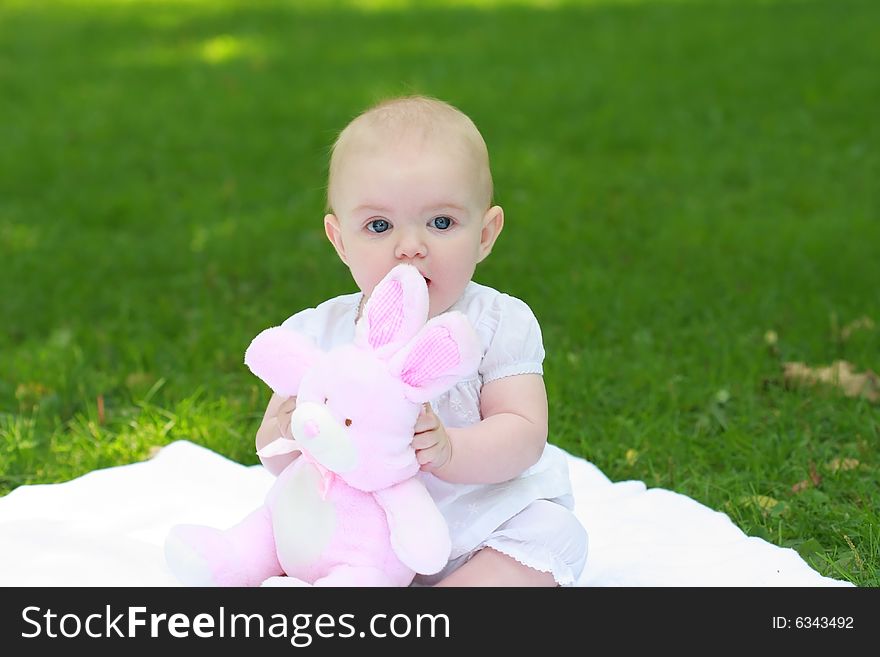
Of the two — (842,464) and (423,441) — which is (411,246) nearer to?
(423,441)

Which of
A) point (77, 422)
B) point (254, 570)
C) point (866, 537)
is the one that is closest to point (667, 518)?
point (866, 537)

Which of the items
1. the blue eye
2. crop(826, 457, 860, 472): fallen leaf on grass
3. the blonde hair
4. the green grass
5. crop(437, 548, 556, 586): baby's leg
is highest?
the blonde hair

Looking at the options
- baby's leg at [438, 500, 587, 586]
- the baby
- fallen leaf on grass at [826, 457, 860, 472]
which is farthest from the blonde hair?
fallen leaf on grass at [826, 457, 860, 472]

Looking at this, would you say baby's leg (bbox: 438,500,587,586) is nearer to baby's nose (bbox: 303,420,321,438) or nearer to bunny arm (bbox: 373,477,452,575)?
bunny arm (bbox: 373,477,452,575)

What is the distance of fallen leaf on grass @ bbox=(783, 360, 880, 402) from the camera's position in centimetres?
348

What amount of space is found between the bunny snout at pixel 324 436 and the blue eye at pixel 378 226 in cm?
36

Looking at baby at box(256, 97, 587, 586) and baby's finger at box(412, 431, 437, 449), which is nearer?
baby's finger at box(412, 431, 437, 449)

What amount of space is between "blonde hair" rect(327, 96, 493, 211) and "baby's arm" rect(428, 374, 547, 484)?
0.35m

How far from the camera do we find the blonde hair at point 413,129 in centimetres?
230

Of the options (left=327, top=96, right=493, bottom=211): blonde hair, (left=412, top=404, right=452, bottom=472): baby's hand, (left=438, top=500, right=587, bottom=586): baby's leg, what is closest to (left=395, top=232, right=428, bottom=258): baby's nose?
(left=327, top=96, right=493, bottom=211): blonde hair

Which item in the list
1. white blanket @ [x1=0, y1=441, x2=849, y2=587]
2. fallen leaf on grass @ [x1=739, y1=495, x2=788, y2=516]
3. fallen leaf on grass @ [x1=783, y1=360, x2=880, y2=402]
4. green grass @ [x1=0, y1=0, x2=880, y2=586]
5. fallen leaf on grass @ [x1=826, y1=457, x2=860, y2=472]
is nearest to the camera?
white blanket @ [x1=0, y1=441, x2=849, y2=587]

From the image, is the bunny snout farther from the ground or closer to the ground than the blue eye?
closer to the ground

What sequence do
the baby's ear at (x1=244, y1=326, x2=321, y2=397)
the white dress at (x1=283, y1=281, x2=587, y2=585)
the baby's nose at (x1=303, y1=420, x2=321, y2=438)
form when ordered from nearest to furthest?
the baby's nose at (x1=303, y1=420, x2=321, y2=438)
the baby's ear at (x1=244, y1=326, x2=321, y2=397)
the white dress at (x1=283, y1=281, x2=587, y2=585)
